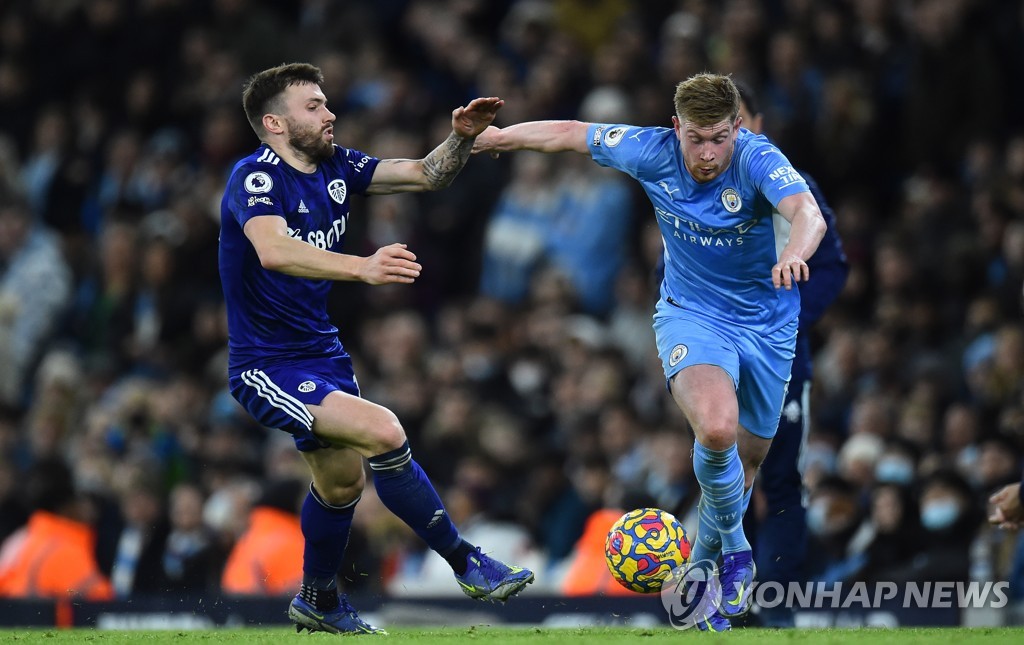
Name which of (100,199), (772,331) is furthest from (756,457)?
(100,199)

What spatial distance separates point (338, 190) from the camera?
24.0 ft

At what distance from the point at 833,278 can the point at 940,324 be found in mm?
3332

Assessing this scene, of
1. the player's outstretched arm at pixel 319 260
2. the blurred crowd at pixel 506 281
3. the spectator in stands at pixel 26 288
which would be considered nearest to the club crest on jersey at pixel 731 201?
the player's outstretched arm at pixel 319 260

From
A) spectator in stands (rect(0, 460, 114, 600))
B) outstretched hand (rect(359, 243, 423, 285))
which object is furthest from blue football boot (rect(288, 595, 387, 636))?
spectator in stands (rect(0, 460, 114, 600))

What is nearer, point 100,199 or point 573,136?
point 573,136

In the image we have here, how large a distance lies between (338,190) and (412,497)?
4.74 feet

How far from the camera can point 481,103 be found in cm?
723

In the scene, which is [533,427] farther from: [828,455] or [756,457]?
[756,457]

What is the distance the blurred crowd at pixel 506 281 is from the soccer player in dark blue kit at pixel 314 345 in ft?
9.74

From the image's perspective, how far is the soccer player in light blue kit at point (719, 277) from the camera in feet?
22.5

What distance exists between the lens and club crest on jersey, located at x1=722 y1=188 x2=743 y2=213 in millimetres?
7016

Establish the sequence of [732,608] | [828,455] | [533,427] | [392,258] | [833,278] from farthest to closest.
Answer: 1. [533,427]
2. [828,455]
3. [833,278]
4. [732,608]
5. [392,258]

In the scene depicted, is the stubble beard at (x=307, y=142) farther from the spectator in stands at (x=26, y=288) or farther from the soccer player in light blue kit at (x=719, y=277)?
the spectator in stands at (x=26, y=288)

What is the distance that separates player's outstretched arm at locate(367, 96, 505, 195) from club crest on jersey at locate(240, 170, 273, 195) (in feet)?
2.19
